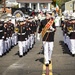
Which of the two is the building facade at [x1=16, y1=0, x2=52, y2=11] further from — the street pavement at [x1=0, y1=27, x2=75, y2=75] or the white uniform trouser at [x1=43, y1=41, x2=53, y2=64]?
the white uniform trouser at [x1=43, y1=41, x2=53, y2=64]

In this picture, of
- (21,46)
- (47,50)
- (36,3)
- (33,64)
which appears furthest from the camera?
(36,3)

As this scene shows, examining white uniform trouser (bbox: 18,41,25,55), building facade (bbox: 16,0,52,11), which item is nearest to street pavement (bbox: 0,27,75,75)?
white uniform trouser (bbox: 18,41,25,55)

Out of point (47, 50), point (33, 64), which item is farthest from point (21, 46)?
point (47, 50)

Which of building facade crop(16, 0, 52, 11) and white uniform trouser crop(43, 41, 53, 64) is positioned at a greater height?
white uniform trouser crop(43, 41, 53, 64)

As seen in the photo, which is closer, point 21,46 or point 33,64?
point 33,64

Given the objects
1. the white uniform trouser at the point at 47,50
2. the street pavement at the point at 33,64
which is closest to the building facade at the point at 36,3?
the street pavement at the point at 33,64

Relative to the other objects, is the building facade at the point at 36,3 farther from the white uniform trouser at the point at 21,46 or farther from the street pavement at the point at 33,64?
the street pavement at the point at 33,64

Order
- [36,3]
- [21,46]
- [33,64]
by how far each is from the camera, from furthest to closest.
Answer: [36,3]
[21,46]
[33,64]

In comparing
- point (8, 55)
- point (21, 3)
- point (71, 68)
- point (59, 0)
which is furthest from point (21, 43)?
point (59, 0)

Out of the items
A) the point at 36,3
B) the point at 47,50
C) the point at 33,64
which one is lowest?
the point at 36,3

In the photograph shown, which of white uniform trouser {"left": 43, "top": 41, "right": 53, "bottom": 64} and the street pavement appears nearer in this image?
the street pavement

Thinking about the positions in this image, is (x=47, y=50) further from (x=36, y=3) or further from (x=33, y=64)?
(x=36, y=3)

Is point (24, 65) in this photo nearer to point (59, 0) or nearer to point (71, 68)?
point (71, 68)

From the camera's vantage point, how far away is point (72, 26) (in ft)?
47.9
